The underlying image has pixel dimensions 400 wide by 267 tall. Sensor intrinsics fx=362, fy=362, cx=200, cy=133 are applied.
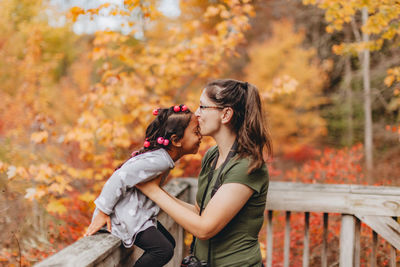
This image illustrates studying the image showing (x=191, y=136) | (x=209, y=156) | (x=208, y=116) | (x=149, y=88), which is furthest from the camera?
(x=149, y=88)

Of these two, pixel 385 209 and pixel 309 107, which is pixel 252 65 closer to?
pixel 309 107

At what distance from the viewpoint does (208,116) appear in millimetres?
1795

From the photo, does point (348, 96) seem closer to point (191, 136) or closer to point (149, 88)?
point (149, 88)

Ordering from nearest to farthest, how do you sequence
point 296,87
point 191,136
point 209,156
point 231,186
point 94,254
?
point 94,254, point 231,186, point 191,136, point 209,156, point 296,87

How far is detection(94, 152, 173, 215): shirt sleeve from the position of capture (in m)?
1.64

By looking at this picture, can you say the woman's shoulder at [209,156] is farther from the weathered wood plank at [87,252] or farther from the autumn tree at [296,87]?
the autumn tree at [296,87]

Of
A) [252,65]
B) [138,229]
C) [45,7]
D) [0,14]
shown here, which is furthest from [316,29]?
[138,229]

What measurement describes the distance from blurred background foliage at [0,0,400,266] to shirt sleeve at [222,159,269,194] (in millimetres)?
1453

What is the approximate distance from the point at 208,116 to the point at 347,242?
158 centimetres

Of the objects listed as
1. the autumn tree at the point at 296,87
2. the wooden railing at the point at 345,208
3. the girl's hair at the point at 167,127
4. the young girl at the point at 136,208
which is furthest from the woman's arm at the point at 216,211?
the autumn tree at the point at 296,87

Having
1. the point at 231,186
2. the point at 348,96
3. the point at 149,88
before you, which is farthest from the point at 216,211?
the point at 348,96

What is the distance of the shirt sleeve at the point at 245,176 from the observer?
1.60 meters

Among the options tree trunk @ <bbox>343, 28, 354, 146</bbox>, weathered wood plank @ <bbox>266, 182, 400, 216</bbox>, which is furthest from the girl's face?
tree trunk @ <bbox>343, 28, 354, 146</bbox>

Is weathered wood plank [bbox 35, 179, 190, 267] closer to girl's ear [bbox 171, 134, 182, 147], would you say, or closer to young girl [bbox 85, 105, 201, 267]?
young girl [bbox 85, 105, 201, 267]
